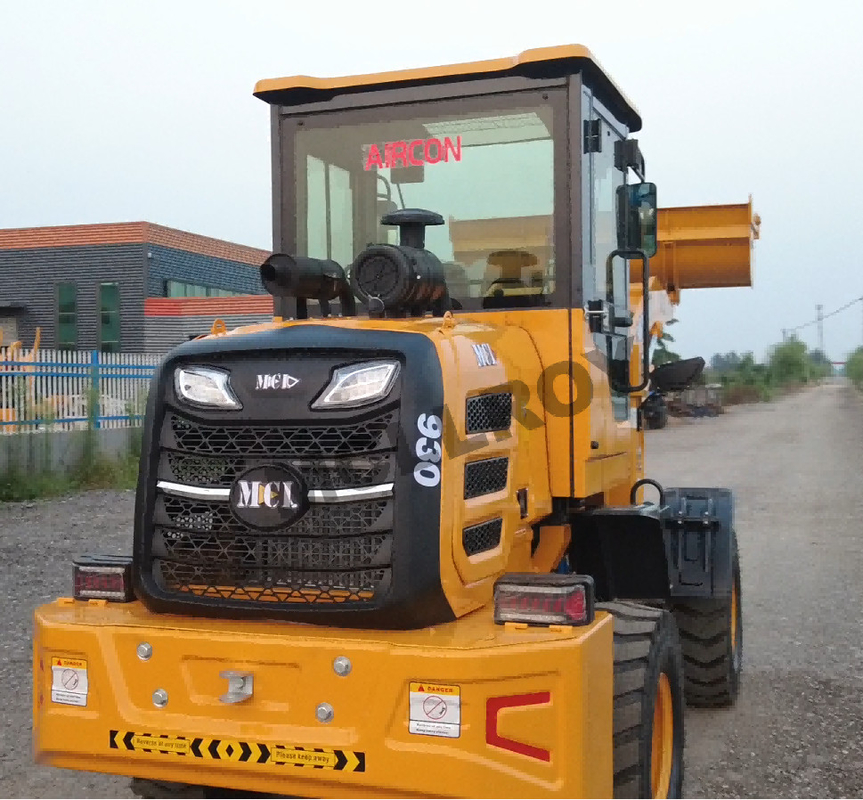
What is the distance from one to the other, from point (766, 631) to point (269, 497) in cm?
495

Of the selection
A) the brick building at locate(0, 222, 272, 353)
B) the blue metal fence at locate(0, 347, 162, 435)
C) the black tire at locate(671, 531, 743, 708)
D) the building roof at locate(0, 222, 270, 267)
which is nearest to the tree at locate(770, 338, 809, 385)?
the building roof at locate(0, 222, 270, 267)

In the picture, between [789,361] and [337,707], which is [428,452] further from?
[789,361]

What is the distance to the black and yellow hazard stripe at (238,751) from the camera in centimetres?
312

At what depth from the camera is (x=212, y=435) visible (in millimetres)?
3439

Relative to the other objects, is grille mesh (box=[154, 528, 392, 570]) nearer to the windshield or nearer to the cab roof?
the windshield

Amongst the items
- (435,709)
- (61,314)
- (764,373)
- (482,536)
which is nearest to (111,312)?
(61,314)

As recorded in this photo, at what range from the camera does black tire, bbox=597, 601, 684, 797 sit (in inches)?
135

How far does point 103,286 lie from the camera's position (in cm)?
3572

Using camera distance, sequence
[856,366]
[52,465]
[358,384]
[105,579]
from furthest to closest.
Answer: [856,366] → [52,465] → [105,579] → [358,384]

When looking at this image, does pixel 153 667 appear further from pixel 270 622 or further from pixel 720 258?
pixel 720 258

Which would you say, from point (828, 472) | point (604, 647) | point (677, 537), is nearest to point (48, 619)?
point (604, 647)

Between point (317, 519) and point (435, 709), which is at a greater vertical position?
point (317, 519)

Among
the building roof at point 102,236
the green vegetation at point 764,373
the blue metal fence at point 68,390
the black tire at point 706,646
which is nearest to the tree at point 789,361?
the green vegetation at point 764,373

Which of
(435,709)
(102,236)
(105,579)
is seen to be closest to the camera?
(435,709)
